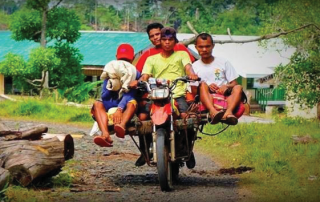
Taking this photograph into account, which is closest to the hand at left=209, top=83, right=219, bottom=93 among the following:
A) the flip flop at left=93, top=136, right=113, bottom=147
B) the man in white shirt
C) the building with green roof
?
the man in white shirt

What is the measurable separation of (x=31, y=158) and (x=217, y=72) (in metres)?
2.09

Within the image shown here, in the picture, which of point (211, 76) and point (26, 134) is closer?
point (211, 76)

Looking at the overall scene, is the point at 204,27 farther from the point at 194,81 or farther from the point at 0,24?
the point at 194,81

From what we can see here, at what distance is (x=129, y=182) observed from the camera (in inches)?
321

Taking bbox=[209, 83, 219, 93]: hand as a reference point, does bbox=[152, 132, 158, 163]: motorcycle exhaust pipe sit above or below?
below

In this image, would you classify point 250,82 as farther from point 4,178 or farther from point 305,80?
point 4,178

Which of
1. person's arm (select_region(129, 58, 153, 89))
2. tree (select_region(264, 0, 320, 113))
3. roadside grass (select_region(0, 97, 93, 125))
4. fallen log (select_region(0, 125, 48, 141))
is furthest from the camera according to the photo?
roadside grass (select_region(0, 97, 93, 125))

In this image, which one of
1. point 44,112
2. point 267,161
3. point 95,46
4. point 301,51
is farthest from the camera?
point 95,46

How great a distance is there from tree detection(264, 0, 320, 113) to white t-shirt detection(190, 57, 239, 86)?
7833 millimetres

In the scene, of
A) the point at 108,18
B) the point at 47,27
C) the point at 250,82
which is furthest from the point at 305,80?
the point at 108,18

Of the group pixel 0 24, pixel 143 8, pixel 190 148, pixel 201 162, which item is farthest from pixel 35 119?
pixel 0 24

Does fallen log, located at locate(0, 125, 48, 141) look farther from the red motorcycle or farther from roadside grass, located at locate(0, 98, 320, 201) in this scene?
the red motorcycle

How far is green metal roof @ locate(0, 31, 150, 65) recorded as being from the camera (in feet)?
113

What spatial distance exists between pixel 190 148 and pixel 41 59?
779 inches
